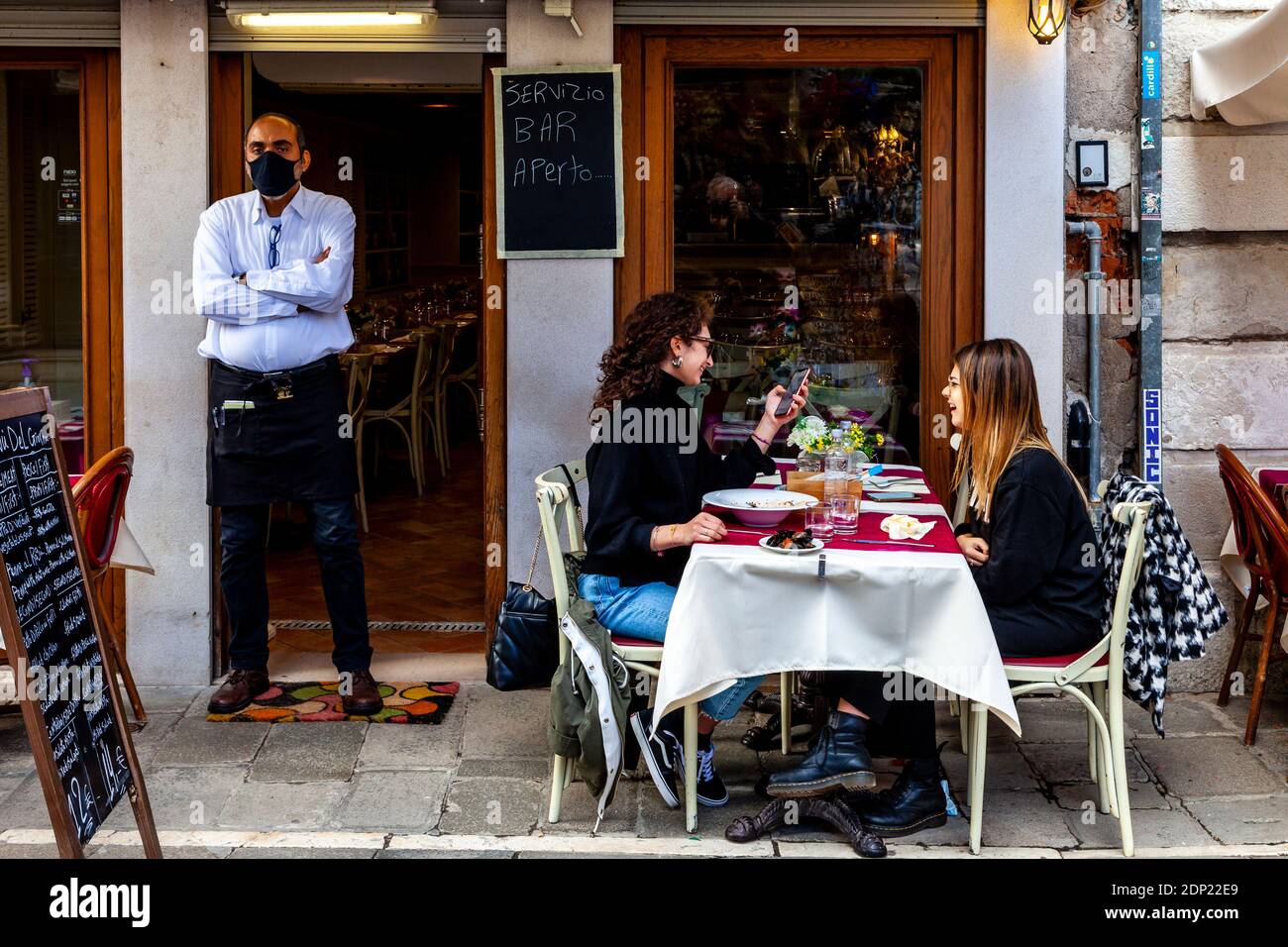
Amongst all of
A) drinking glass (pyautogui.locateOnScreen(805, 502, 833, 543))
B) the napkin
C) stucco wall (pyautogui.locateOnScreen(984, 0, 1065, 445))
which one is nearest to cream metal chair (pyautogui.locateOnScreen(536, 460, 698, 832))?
drinking glass (pyautogui.locateOnScreen(805, 502, 833, 543))

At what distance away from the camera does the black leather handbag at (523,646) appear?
4.55m

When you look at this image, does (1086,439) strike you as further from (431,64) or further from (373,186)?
(373,186)

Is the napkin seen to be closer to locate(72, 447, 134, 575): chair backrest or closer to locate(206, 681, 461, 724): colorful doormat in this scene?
locate(206, 681, 461, 724): colorful doormat

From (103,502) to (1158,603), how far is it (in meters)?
3.50

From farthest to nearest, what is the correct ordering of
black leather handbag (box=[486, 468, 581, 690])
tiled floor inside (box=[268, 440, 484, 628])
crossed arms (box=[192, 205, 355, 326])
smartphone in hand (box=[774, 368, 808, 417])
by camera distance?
tiled floor inside (box=[268, 440, 484, 628]), crossed arms (box=[192, 205, 355, 326]), smartphone in hand (box=[774, 368, 808, 417]), black leather handbag (box=[486, 468, 581, 690])

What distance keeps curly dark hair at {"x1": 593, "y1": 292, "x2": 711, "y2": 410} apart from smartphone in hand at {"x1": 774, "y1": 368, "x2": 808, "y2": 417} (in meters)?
0.48

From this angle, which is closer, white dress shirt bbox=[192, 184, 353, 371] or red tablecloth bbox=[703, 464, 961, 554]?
red tablecloth bbox=[703, 464, 961, 554]

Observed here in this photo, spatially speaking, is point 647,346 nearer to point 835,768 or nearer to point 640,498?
point 640,498

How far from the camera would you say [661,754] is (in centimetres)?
468

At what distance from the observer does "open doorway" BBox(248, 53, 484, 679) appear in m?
6.70

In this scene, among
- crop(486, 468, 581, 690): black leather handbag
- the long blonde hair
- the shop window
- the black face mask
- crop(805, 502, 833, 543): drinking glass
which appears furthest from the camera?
the shop window

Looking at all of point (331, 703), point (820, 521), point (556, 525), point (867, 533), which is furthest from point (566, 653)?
point (331, 703)
